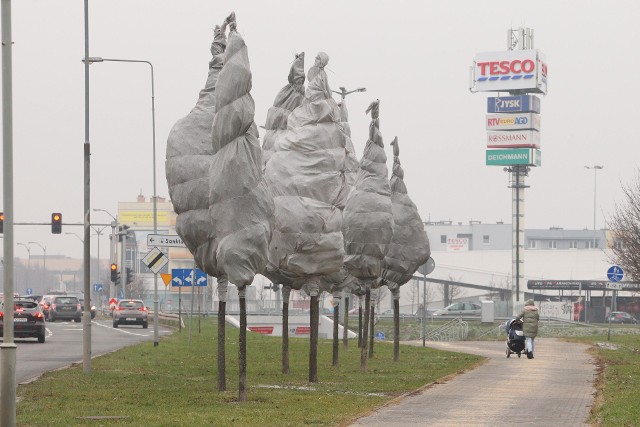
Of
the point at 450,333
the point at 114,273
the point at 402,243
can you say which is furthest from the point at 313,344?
the point at 114,273

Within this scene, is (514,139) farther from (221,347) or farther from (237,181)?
(237,181)

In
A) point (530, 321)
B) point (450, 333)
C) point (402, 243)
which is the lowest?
point (450, 333)

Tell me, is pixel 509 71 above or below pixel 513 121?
above

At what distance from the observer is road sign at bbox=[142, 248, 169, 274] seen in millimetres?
37406

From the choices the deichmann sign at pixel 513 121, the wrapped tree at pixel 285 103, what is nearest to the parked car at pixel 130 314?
the wrapped tree at pixel 285 103

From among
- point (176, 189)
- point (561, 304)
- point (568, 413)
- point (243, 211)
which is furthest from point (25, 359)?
point (561, 304)

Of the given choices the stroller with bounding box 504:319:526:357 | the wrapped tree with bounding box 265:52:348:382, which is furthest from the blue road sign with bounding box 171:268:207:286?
the wrapped tree with bounding box 265:52:348:382

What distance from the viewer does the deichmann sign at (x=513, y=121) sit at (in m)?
127

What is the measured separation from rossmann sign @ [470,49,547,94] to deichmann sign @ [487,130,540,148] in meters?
4.14

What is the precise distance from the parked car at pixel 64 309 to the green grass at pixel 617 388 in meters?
36.4

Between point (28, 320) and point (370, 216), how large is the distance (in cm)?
1737

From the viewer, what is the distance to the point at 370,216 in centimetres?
3103

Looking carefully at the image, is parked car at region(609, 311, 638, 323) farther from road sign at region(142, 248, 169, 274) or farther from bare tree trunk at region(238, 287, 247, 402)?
bare tree trunk at region(238, 287, 247, 402)

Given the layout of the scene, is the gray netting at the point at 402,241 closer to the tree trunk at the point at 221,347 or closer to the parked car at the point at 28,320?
the tree trunk at the point at 221,347
